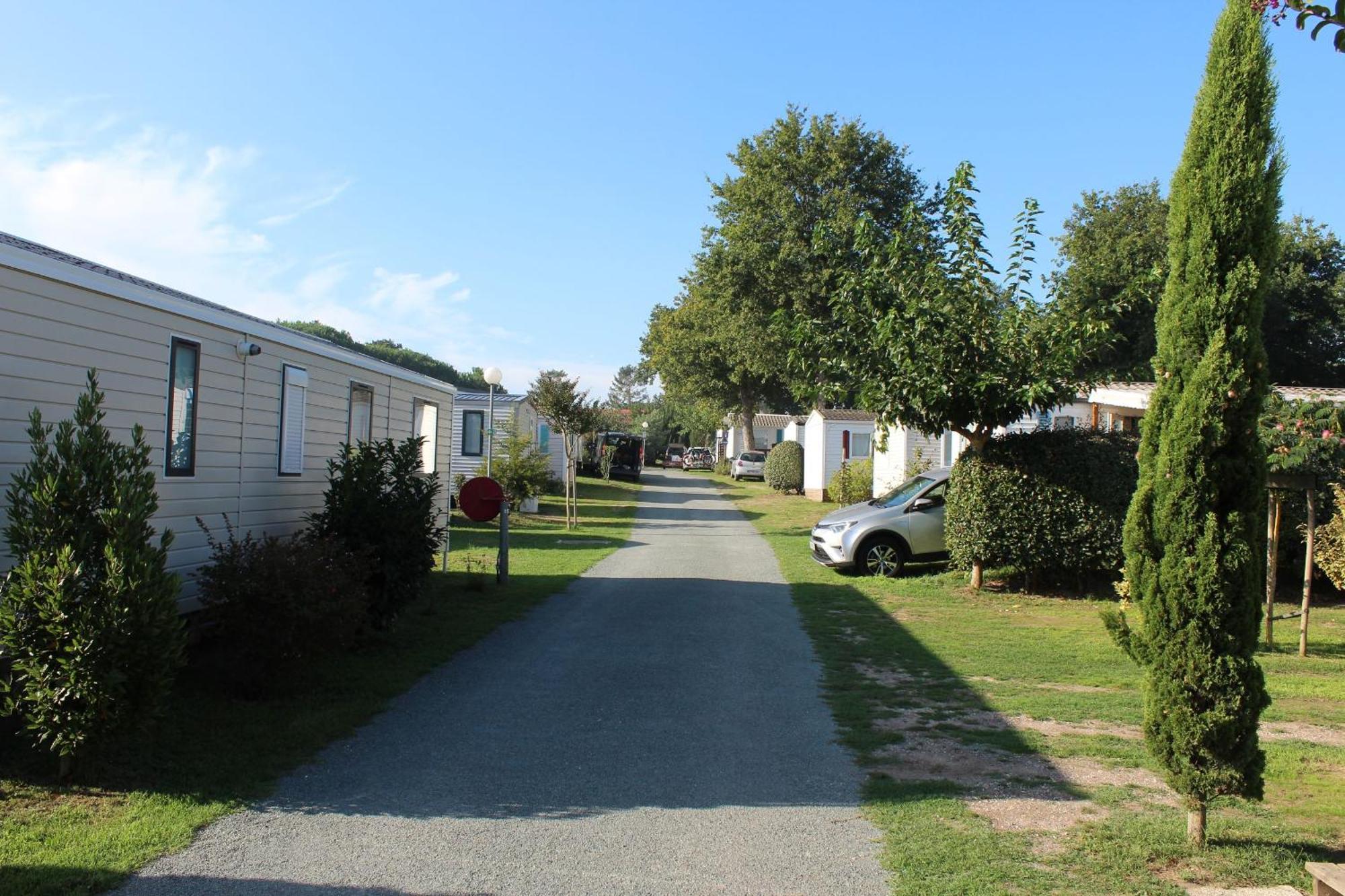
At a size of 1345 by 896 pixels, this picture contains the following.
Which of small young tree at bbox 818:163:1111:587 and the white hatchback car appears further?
the white hatchback car

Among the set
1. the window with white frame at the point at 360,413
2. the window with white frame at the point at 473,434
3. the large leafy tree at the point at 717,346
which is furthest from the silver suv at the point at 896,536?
the large leafy tree at the point at 717,346

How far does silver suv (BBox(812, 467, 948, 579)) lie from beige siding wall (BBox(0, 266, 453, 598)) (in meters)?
7.47

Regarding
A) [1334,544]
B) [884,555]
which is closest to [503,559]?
[884,555]

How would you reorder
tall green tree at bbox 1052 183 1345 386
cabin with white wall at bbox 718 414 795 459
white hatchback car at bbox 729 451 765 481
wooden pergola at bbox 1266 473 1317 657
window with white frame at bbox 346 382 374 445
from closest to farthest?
wooden pergola at bbox 1266 473 1317 657, window with white frame at bbox 346 382 374 445, tall green tree at bbox 1052 183 1345 386, white hatchback car at bbox 729 451 765 481, cabin with white wall at bbox 718 414 795 459

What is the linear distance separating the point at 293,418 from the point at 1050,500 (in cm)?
920

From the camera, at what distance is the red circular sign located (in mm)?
12594

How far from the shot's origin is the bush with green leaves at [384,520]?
8945 mm

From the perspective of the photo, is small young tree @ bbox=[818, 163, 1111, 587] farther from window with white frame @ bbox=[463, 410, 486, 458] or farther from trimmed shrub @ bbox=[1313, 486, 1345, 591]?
window with white frame @ bbox=[463, 410, 486, 458]

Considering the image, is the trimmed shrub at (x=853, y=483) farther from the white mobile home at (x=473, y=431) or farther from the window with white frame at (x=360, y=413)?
the window with white frame at (x=360, y=413)

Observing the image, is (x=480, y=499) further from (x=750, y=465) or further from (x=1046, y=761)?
(x=750, y=465)

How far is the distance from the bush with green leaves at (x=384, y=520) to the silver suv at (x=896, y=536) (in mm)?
7345

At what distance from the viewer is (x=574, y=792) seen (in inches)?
211

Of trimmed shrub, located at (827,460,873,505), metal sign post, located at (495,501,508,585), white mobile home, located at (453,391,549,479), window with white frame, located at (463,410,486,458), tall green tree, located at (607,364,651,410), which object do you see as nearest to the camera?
metal sign post, located at (495,501,508,585)

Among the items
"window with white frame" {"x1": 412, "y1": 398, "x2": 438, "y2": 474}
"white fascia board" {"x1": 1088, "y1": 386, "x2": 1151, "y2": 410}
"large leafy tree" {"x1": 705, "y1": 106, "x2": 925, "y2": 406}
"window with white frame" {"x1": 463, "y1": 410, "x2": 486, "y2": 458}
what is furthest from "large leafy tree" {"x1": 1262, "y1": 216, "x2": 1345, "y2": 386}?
"window with white frame" {"x1": 412, "y1": 398, "x2": 438, "y2": 474}
